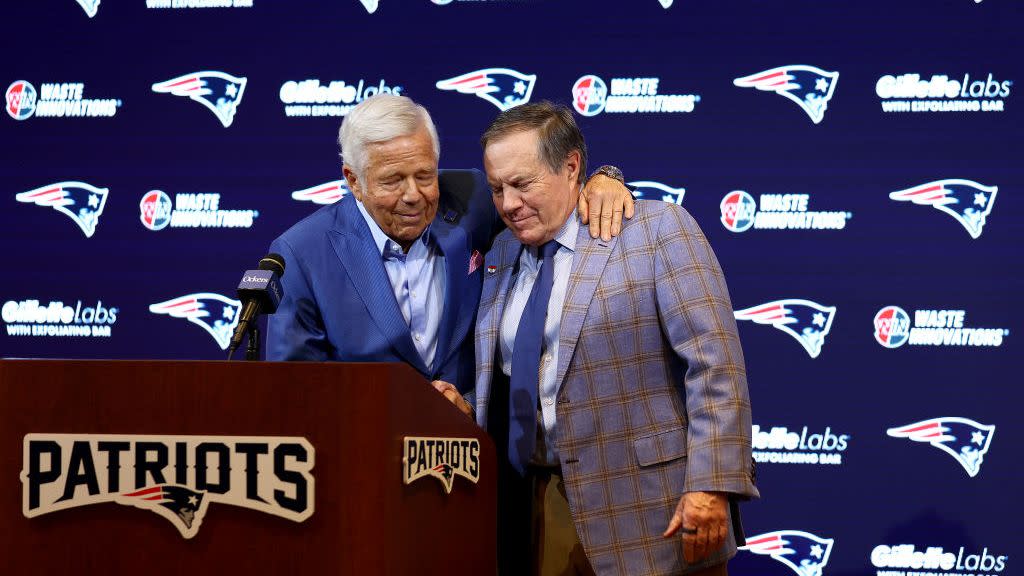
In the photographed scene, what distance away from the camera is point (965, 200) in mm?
3824

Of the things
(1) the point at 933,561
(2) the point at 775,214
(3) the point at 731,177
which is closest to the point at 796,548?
(1) the point at 933,561

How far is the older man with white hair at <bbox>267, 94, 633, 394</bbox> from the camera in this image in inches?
93.0

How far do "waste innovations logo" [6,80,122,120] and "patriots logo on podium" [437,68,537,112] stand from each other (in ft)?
5.03

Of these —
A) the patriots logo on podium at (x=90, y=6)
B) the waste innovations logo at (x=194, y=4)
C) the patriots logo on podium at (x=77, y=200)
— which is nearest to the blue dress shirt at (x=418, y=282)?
the waste innovations logo at (x=194, y=4)

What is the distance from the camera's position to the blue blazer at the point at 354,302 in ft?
7.74

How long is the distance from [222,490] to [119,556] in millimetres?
195

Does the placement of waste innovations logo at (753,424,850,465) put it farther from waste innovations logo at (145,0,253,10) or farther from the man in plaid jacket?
waste innovations logo at (145,0,253,10)

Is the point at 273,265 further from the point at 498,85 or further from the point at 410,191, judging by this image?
the point at 498,85

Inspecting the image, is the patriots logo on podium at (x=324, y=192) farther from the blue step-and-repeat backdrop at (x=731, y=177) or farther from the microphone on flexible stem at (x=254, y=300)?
the microphone on flexible stem at (x=254, y=300)

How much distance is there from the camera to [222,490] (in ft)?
4.89

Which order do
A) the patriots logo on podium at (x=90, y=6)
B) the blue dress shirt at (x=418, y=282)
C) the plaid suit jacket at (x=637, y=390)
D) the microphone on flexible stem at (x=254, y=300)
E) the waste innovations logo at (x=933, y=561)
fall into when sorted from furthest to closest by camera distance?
the patriots logo on podium at (x=90, y=6) → the waste innovations logo at (x=933, y=561) → the blue dress shirt at (x=418, y=282) → the plaid suit jacket at (x=637, y=390) → the microphone on flexible stem at (x=254, y=300)

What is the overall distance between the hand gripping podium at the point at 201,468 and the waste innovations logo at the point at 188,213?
2760 mm

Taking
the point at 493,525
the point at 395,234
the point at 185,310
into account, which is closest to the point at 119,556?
the point at 493,525

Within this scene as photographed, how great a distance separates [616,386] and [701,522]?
1.10 ft
